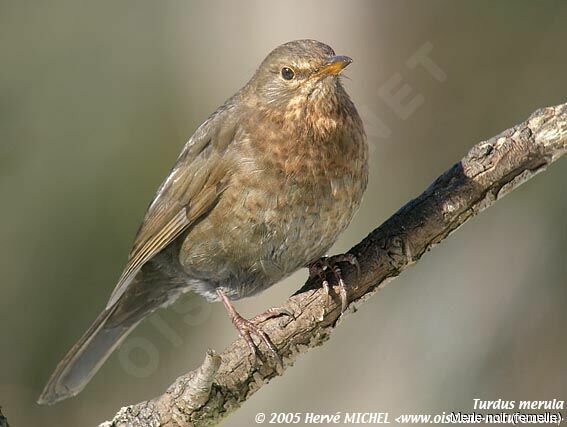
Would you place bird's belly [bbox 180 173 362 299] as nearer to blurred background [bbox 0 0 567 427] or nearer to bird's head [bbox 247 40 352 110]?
bird's head [bbox 247 40 352 110]

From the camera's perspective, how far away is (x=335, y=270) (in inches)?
185

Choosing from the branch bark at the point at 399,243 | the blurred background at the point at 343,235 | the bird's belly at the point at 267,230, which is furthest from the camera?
the blurred background at the point at 343,235

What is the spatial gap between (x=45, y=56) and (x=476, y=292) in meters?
5.66

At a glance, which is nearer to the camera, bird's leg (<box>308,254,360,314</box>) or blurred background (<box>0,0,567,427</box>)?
bird's leg (<box>308,254,360,314</box>)

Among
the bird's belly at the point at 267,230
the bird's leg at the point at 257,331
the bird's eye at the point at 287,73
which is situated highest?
the bird's eye at the point at 287,73

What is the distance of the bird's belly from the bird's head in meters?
0.52

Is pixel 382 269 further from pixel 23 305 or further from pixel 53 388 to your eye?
pixel 23 305

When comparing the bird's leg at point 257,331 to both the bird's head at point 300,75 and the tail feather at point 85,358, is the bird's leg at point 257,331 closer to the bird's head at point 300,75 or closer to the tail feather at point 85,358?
the bird's head at point 300,75

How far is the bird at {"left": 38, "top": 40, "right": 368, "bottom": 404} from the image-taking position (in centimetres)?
480

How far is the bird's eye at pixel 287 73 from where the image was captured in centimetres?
503

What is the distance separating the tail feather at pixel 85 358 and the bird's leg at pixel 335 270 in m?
1.52

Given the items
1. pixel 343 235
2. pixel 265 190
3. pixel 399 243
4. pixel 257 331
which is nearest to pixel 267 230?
pixel 265 190

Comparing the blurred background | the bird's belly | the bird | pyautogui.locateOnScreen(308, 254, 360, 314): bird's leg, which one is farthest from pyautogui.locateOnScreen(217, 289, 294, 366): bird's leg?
the blurred background

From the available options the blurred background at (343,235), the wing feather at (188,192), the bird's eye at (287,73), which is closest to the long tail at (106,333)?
the wing feather at (188,192)
